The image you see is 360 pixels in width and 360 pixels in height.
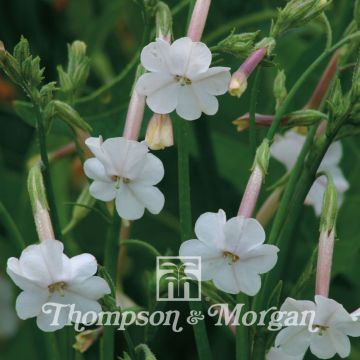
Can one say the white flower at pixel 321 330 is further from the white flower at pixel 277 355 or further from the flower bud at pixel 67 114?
the flower bud at pixel 67 114

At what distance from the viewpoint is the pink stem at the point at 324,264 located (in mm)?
697

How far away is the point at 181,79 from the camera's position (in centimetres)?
69

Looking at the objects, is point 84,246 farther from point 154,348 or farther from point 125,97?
point 125,97

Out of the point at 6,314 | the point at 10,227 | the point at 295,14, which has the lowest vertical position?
the point at 10,227

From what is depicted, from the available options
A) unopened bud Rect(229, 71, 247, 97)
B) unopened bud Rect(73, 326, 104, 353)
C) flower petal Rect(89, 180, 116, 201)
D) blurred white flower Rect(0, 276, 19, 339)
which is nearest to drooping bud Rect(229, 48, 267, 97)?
unopened bud Rect(229, 71, 247, 97)

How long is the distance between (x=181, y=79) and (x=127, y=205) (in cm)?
9

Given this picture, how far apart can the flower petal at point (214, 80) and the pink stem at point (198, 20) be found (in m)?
0.05

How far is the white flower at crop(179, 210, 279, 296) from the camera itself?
65 centimetres

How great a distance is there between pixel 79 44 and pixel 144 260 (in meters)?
0.64

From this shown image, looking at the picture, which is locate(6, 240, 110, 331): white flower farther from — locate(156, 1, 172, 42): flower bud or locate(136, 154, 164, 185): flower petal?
locate(156, 1, 172, 42): flower bud

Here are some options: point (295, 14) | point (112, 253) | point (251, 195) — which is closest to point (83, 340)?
point (112, 253)

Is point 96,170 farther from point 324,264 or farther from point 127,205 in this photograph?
point 324,264

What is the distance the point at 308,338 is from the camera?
26.6 inches

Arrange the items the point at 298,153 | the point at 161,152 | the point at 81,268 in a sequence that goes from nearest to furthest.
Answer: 1. the point at 81,268
2. the point at 298,153
3. the point at 161,152
